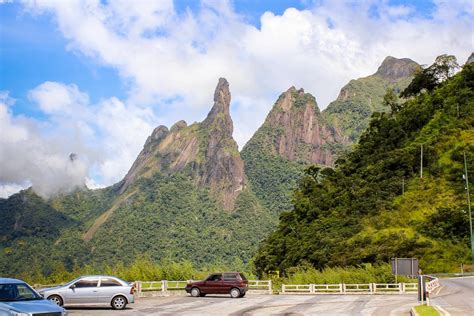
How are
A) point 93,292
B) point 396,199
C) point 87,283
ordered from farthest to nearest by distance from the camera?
point 396,199, point 87,283, point 93,292

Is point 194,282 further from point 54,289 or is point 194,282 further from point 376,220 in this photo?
point 376,220

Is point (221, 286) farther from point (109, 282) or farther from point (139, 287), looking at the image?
point (109, 282)

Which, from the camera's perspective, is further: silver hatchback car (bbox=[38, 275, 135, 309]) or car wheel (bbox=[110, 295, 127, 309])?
car wheel (bbox=[110, 295, 127, 309])

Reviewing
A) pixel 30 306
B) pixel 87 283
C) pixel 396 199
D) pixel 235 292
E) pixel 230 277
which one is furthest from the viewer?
pixel 396 199

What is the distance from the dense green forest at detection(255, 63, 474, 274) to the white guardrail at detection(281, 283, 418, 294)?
27.3m

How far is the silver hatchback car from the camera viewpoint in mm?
21156

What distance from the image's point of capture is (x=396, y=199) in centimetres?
7625

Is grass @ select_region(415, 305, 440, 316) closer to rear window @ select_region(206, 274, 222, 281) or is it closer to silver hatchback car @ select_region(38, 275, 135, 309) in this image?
silver hatchback car @ select_region(38, 275, 135, 309)

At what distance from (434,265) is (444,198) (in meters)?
16.0

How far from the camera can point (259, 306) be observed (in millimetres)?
23453

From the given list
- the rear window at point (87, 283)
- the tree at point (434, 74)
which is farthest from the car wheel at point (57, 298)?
the tree at point (434, 74)

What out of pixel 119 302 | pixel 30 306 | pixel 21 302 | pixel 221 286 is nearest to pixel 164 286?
pixel 221 286

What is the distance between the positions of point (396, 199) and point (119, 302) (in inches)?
2424

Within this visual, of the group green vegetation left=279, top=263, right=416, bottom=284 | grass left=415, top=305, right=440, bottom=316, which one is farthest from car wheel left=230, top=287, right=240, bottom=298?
grass left=415, top=305, right=440, bottom=316
